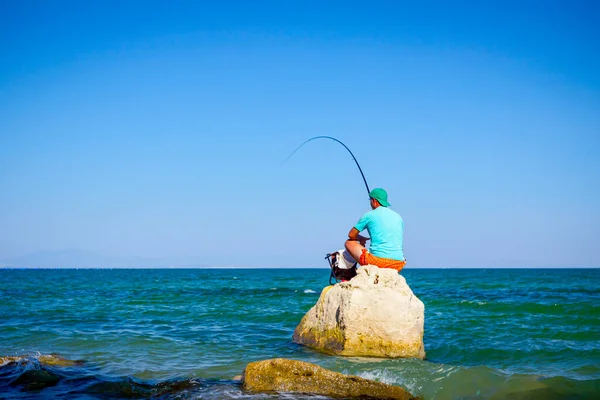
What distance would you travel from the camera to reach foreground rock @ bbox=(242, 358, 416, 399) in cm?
452

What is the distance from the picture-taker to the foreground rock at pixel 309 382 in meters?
4.52

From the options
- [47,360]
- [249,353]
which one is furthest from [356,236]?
[47,360]

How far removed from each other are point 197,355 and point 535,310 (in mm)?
8653

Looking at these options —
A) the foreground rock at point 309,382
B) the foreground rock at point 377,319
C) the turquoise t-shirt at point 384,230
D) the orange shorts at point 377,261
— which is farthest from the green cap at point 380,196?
the foreground rock at point 309,382

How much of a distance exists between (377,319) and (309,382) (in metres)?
1.70

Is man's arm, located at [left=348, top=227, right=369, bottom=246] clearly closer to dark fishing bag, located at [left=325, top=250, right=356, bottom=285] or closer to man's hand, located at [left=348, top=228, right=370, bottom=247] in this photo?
man's hand, located at [left=348, top=228, right=370, bottom=247]

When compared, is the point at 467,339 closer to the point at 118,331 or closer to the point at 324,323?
the point at 324,323

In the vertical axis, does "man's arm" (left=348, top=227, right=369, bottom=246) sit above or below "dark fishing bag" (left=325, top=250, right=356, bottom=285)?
above

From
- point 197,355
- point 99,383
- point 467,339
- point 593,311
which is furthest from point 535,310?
point 99,383

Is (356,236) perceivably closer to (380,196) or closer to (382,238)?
(382,238)

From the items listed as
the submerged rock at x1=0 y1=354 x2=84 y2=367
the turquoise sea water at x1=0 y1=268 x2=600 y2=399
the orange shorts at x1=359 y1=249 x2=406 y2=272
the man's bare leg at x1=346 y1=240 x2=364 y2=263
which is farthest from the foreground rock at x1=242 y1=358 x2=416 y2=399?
the submerged rock at x1=0 y1=354 x2=84 y2=367

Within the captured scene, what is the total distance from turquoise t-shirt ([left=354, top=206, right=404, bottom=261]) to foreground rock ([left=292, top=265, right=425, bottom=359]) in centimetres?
43

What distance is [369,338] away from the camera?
6160mm

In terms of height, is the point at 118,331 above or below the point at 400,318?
below
